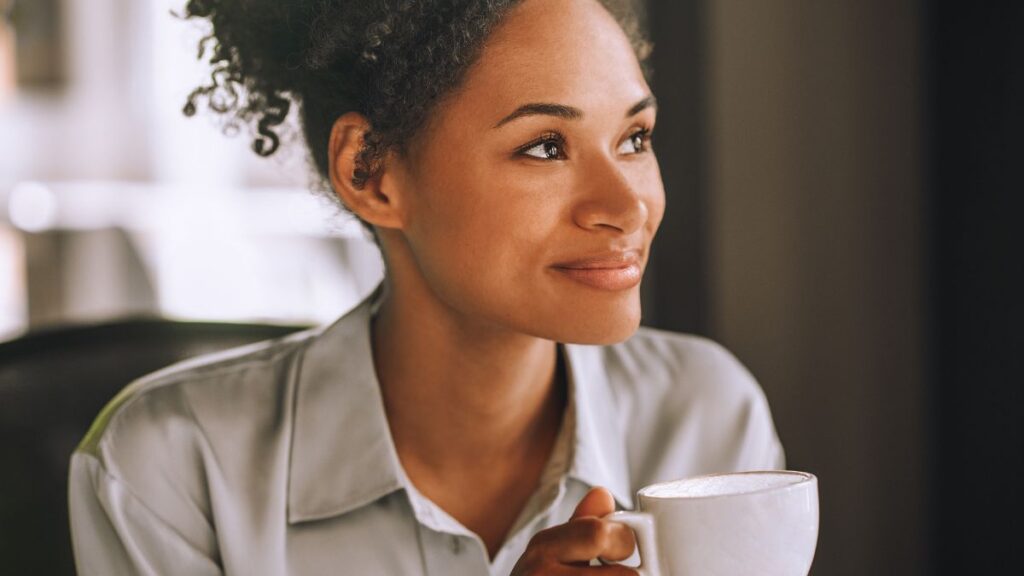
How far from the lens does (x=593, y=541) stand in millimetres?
735

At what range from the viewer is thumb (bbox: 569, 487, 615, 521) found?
0.79 meters

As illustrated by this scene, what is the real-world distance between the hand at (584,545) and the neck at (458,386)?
0.35m

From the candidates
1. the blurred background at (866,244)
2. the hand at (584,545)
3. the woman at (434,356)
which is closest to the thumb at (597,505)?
the hand at (584,545)

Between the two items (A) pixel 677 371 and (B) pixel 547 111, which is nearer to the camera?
(B) pixel 547 111

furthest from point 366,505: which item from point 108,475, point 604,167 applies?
point 604,167

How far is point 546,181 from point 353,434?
1.14ft

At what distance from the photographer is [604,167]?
0.97m

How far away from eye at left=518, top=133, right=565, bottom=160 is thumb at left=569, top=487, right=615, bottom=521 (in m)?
0.33

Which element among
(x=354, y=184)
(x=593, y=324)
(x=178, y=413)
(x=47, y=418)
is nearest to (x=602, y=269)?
(x=593, y=324)

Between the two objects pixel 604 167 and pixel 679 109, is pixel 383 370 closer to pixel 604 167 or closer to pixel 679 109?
pixel 604 167

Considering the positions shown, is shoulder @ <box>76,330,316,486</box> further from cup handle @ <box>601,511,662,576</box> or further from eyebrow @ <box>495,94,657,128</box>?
cup handle @ <box>601,511,662,576</box>

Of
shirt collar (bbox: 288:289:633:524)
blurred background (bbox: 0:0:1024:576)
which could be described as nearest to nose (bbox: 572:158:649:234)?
shirt collar (bbox: 288:289:633:524)

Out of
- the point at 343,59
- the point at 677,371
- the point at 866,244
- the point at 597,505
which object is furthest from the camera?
the point at 866,244

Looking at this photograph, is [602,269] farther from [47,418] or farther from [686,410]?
[47,418]
